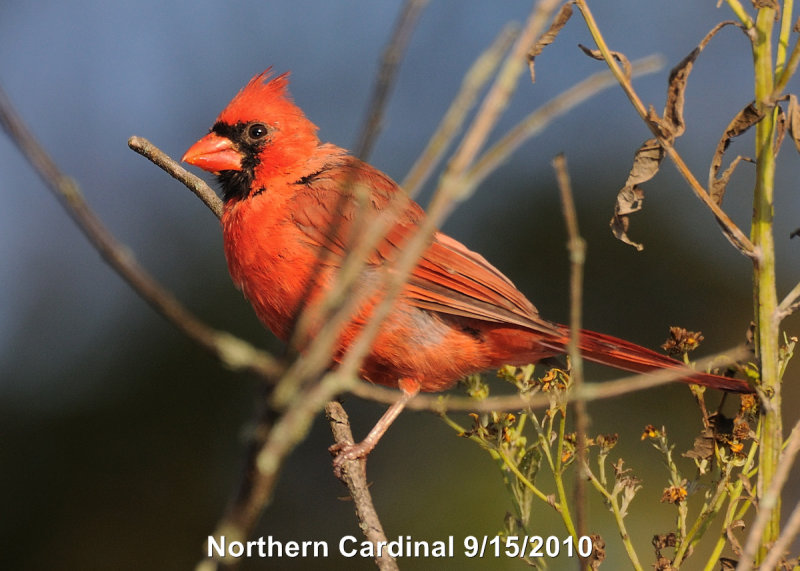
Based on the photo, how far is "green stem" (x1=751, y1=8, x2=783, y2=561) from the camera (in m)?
1.43

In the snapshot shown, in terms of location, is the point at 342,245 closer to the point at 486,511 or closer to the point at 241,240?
the point at 241,240

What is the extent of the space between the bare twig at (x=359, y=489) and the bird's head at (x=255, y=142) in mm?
720

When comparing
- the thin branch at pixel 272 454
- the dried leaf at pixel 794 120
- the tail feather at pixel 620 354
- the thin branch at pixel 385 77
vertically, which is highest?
the tail feather at pixel 620 354

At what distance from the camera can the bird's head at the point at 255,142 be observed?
9.34 ft

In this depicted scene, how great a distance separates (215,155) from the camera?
2.84 m

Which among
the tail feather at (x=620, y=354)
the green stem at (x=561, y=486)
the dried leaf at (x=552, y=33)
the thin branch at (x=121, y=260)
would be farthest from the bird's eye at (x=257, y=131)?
the thin branch at (x=121, y=260)

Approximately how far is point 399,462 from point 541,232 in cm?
122

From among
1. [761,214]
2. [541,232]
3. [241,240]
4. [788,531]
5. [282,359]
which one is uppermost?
[541,232]

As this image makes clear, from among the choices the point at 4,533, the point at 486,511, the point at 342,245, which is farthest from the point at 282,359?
the point at 4,533

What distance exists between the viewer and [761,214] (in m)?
1.47

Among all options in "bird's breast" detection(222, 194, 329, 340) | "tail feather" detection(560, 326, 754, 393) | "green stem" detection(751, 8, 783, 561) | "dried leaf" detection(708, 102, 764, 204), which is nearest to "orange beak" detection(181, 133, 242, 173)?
"bird's breast" detection(222, 194, 329, 340)

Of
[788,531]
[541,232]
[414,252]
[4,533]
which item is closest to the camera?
[414,252]

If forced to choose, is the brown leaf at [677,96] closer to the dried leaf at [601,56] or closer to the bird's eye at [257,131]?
the dried leaf at [601,56]

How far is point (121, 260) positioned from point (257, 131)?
2.16 metres
